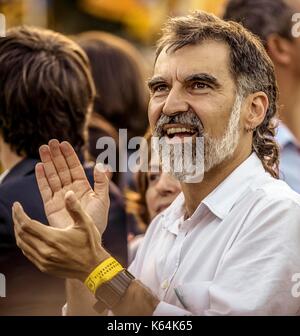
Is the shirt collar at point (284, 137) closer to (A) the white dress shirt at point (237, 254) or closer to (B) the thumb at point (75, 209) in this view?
(A) the white dress shirt at point (237, 254)

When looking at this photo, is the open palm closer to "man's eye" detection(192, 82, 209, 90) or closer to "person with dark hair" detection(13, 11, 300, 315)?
"person with dark hair" detection(13, 11, 300, 315)

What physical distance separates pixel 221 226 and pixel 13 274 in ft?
2.34

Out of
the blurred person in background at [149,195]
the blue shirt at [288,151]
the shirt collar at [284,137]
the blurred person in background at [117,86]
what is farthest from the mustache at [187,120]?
the blurred person in background at [117,86]

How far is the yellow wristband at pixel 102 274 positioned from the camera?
1.96 metres

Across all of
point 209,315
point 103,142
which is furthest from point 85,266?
point 103,142

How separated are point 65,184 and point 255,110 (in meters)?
0.50

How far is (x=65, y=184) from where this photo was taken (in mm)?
2182

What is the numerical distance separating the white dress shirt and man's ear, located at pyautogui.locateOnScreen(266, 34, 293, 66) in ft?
3.56

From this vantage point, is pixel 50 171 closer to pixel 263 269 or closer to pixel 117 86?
pixel 263 269

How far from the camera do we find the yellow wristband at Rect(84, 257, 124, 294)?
1.96 meters

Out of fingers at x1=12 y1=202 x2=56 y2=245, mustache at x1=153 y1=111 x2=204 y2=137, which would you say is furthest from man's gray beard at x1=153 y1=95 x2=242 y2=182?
fingers at x1=12 y1=202 x2=56 y2=245

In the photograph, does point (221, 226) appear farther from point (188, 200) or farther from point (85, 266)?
point (85, 266)

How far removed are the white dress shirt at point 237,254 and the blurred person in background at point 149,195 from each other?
0.67m

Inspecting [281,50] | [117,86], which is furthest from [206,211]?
[117,86]
